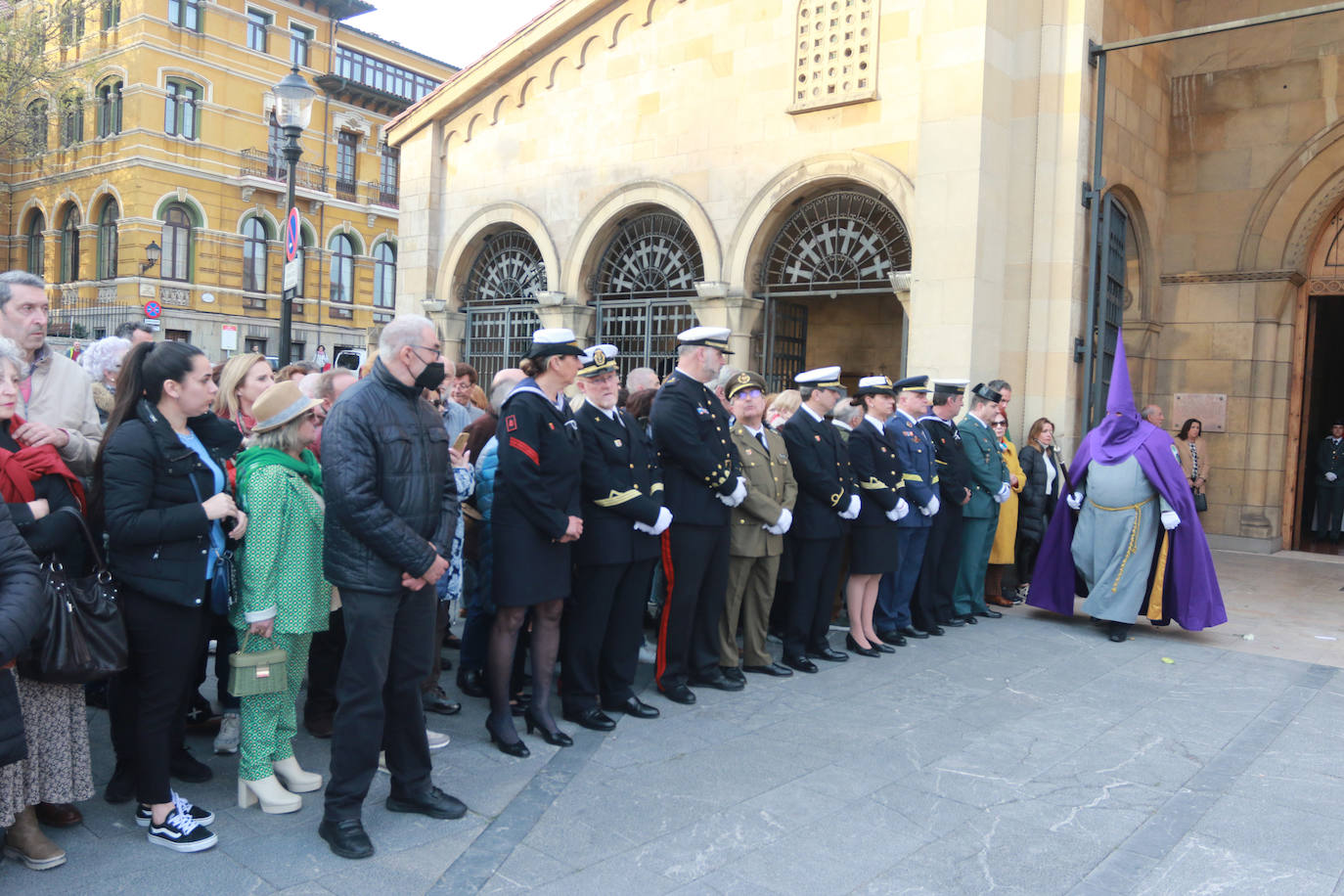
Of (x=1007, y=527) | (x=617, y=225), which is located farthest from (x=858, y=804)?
(x=617, y=225)

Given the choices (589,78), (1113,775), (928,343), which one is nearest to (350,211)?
(589,78)

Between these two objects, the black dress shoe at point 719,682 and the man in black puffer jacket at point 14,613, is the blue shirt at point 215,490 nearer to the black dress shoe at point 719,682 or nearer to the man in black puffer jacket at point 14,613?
the man in black puffer jacket at point 14,613

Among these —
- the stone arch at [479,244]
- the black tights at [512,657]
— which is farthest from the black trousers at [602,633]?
the stone arch at [479,244]

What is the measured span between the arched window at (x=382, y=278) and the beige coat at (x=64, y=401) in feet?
115

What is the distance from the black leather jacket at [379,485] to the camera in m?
3.71

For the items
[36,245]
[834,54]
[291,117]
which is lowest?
[291,117]

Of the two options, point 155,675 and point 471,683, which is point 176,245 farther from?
point 155,675

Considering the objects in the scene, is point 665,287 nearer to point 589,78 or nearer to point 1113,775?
point 589,78

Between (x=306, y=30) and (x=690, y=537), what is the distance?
37061 mm

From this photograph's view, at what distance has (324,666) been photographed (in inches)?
200

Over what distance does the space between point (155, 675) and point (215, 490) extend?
72cm

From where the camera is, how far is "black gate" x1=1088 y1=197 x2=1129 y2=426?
10.1 meters

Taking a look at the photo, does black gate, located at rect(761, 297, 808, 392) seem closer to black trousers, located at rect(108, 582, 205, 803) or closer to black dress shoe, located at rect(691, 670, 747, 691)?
black dress shoe, located at rect(691, 670, 747, 691)

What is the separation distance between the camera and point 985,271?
958 centimetres
